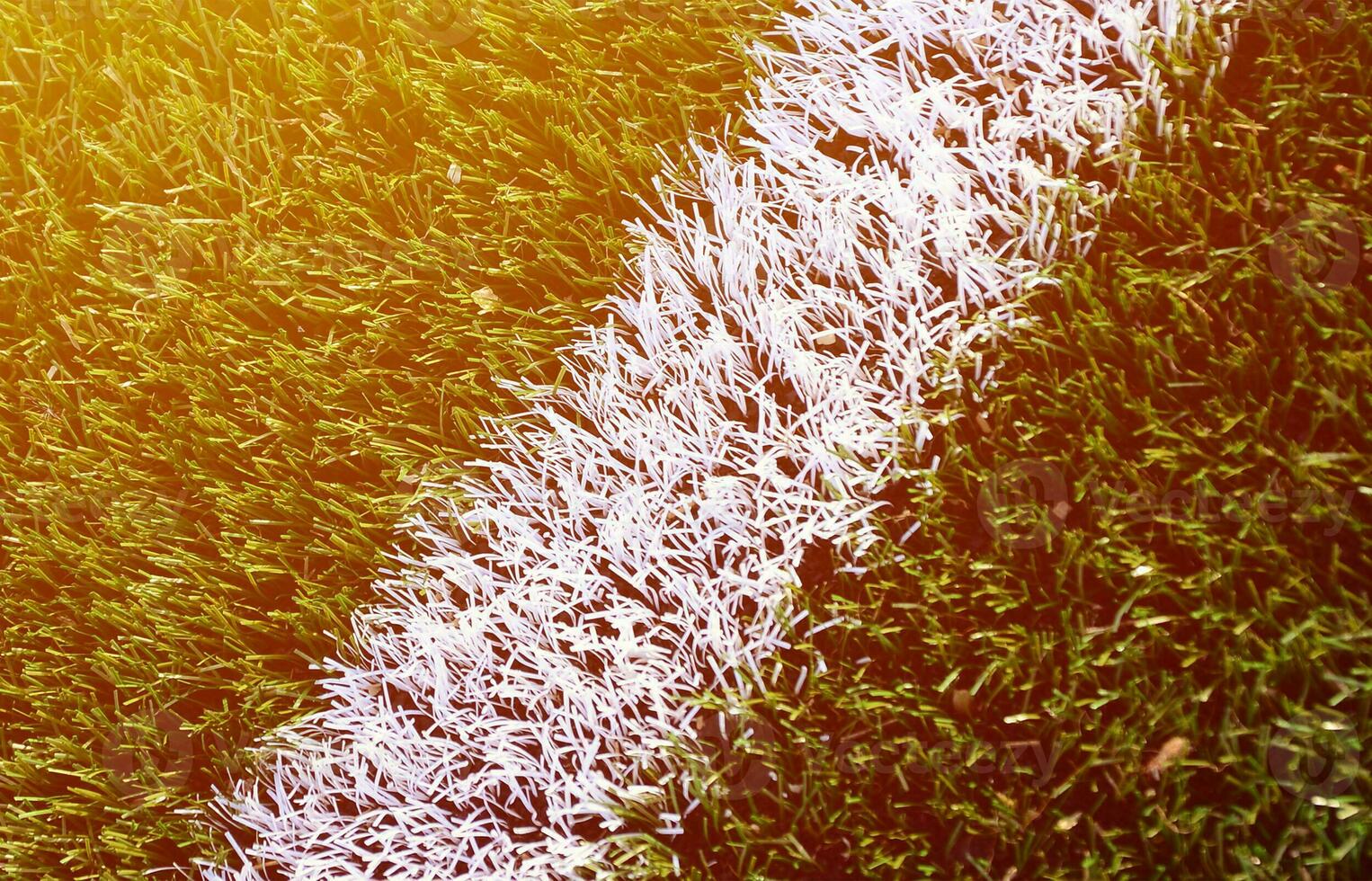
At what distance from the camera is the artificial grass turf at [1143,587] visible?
1760 mm

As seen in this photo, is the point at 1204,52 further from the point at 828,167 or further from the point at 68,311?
the point at 68,311

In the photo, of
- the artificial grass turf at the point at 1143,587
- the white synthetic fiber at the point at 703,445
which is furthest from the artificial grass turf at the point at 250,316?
the artificial grass turf at the point at 1143,587

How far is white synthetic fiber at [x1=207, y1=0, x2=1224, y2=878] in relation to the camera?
2025 millimetres

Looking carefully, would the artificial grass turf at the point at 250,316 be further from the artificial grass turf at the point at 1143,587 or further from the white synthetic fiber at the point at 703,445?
the artificial grass turf at the point at 1143,587

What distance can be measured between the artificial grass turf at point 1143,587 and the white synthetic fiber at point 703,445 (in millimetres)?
141

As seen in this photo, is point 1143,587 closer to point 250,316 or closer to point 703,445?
point 703,445

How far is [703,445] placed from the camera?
2166 mm

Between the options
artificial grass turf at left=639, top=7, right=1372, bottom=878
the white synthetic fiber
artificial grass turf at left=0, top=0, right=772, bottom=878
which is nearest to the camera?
artificial grass turf at left=639, top=7, right=1372, bottom=878

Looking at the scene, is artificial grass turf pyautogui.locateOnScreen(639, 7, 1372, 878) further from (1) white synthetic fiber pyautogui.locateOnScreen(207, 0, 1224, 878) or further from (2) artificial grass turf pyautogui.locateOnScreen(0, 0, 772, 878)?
(2) artificial grass turf pyautogui.locateOnScreen(0, 0, 772, 878)

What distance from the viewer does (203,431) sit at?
2.48 m

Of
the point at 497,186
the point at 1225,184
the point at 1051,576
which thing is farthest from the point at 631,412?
the point at 1225,184

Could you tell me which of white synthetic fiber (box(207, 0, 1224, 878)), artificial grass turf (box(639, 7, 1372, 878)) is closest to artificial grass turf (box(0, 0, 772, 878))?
white synthetic fiber (box(207, 0, 1224, 878))

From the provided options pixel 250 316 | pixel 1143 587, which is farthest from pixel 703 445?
pixel 250 316

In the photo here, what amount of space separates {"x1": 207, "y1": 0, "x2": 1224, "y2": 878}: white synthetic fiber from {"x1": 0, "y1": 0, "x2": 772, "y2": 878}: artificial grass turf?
17 cm
